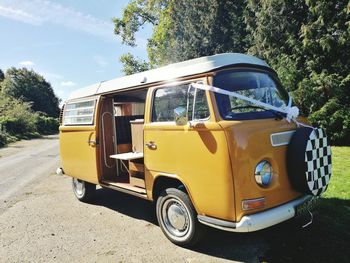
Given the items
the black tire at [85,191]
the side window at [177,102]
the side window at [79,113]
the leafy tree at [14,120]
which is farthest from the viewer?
the leafy tree at [14,120]

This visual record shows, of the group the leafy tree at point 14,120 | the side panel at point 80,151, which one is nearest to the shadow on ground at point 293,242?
the side panel at point 80,151

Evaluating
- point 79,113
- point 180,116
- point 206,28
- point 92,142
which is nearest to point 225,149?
point 180,116

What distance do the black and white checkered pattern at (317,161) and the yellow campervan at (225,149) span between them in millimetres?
12

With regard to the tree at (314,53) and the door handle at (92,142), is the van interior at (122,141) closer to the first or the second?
the door handle at (92,142)

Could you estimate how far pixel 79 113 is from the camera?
673 cm

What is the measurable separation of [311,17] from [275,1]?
1.97m

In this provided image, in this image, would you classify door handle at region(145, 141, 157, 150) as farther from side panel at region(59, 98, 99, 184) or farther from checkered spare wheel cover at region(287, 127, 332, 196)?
checkered spare wheel cover at region(287, 127, 332, 196)

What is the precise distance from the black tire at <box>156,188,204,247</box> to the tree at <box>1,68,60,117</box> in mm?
49366

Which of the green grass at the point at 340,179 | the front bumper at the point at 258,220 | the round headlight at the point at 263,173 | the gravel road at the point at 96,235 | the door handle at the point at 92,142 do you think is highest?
the door handle at the point at 92,142

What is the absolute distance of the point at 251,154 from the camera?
3.62 m

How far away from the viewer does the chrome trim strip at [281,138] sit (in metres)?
3.82

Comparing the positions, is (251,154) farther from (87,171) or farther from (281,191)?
(87,171)

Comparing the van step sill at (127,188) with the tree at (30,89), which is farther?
the tree at (30,89)

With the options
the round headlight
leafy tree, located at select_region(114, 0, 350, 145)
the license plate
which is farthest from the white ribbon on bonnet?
leafy tree, located at select_region(114, 0, 350, 145)
